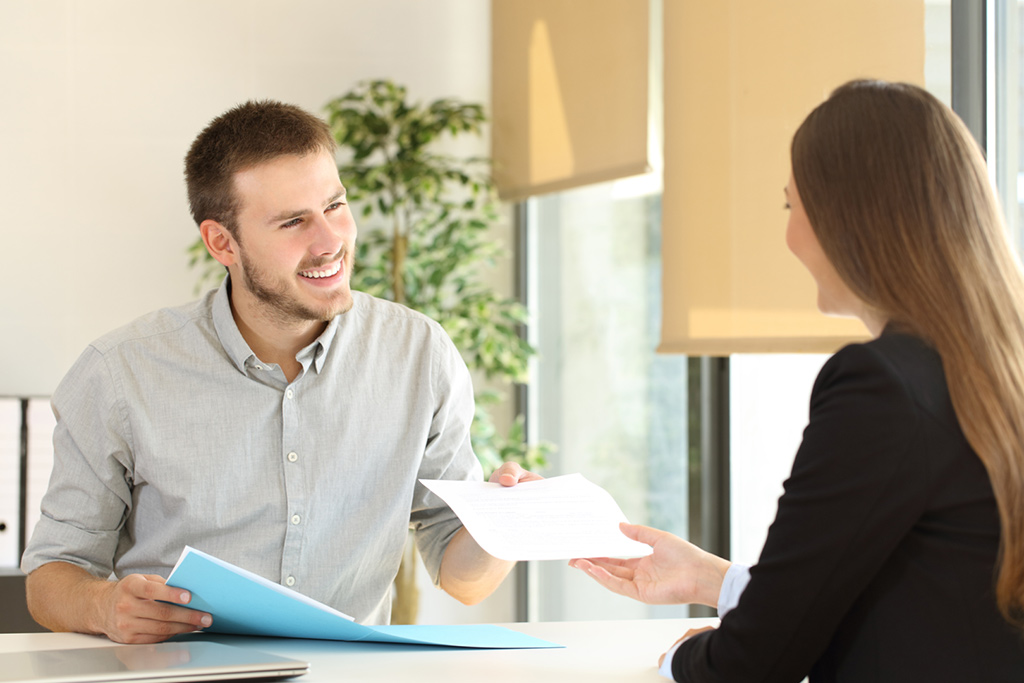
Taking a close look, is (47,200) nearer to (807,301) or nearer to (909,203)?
(807,301)

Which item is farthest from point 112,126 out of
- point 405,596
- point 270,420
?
point 270,420

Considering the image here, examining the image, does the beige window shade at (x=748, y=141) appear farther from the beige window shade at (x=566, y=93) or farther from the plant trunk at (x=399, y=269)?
the plant trunk at (x=399, y=269)

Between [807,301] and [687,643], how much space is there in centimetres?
129

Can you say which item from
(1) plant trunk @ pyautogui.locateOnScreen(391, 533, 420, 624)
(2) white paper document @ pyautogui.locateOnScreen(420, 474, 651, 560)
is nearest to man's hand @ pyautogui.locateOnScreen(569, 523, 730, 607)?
(2) white paper document @ pyautogui.locateOnScreen(420, 474, 651, 560)

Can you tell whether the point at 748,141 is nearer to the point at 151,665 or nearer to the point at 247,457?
the point at 247,457

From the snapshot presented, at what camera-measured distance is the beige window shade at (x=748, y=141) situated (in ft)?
6.53

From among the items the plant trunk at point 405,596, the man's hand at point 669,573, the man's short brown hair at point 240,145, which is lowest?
the plant trunk at point 405,596

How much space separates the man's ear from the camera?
5.69 ft

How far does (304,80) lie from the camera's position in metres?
3.63

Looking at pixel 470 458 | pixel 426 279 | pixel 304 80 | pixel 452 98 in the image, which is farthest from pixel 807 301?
pixel 304 80

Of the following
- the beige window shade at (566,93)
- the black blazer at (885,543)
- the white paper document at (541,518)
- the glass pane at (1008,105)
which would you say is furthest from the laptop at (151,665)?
the beige window shade at (566,93)

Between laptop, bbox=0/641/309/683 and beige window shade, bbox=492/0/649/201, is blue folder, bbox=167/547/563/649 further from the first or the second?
beige window shade, bbox=492/0/649/201

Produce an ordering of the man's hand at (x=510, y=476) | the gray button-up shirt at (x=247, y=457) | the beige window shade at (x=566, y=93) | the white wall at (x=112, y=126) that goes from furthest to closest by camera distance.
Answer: the white wall at (x=112, y=126) → the beige window shade at (x=566, y=93) → the gray button-up shirt at (x=247, y=457) → the man's hand at (x=510, y=476)

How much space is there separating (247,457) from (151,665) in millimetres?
602
